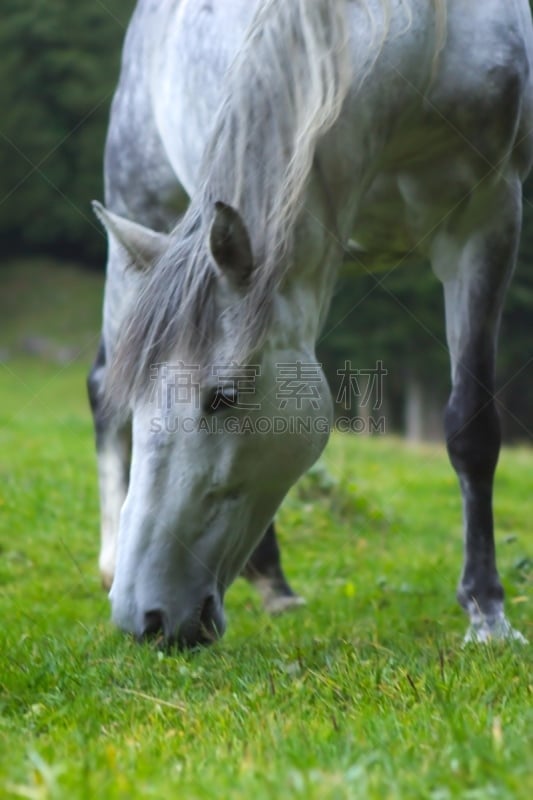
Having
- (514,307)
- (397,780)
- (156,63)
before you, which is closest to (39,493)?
(156,63)

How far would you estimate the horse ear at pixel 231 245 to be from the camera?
2963 mm

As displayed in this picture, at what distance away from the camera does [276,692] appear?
263 cm

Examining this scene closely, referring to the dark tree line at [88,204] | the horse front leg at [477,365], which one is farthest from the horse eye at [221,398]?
the dark tree line at [88,204]

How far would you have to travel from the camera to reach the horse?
9.90 feet

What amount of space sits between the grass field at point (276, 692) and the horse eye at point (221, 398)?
67 cm

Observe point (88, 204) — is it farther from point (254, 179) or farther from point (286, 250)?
point (286, 250)

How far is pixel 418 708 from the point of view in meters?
2.38

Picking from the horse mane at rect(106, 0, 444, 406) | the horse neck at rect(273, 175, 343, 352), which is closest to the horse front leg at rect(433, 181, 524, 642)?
the horse neck at rect(273, 175, 343, 352)

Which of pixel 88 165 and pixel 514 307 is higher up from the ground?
pixel 88 165

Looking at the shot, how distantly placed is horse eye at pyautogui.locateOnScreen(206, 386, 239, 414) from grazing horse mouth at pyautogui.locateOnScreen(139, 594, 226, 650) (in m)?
0.53

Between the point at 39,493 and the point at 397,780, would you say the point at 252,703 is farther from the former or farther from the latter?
the point at 39,493

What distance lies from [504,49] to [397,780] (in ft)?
8.44

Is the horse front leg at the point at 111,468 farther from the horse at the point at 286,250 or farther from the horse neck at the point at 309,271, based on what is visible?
the horse neck at the point at 309,271

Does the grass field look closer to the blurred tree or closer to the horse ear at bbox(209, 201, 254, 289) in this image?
the horse ear at bbox(209, 201, 254, 289)
